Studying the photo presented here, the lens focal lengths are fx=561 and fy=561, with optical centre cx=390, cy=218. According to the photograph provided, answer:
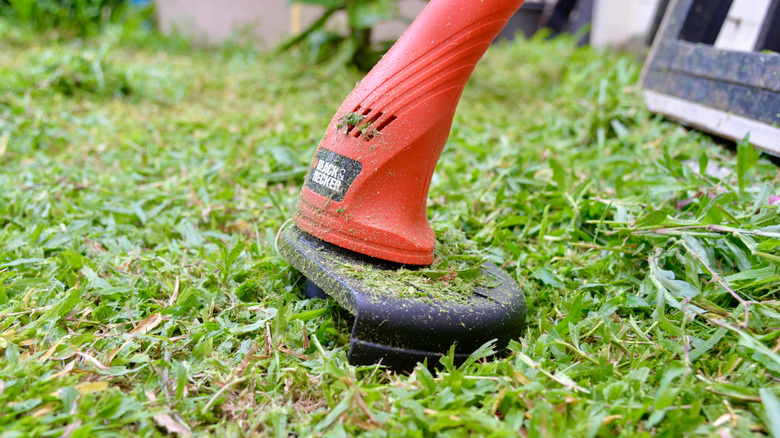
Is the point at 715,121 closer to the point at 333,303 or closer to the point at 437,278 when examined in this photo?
the point at 437,278

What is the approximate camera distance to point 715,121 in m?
2.19

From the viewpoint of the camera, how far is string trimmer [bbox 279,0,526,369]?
1122 millimetres

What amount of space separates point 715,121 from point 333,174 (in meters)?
1.72

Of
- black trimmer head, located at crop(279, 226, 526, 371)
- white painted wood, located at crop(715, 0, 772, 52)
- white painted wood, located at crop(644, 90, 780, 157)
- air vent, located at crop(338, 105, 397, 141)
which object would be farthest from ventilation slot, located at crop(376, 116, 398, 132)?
white painted wood, located at crop(715, 0, 772, 52)

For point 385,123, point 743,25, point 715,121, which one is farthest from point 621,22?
point 385,123

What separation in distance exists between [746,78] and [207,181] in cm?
200

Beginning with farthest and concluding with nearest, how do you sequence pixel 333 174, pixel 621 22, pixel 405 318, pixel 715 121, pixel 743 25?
pixel 621 22
pixel 743 25
pixel 715 121
pixel 333 174
pixel 405 318

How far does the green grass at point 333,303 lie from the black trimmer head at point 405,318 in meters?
0.04

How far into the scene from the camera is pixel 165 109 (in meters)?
3.04

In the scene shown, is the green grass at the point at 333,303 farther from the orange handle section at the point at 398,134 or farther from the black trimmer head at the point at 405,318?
the orange handle section at the point at 398,134

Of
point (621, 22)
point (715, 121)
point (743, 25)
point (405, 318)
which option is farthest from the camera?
point (621, 22)

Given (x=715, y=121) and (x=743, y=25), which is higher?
(x=743, y=25)

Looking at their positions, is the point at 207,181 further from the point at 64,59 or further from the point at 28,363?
the point at 64,59

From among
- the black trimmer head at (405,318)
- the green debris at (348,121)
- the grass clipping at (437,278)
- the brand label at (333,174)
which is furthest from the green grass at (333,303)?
the green debris at (348,121)
